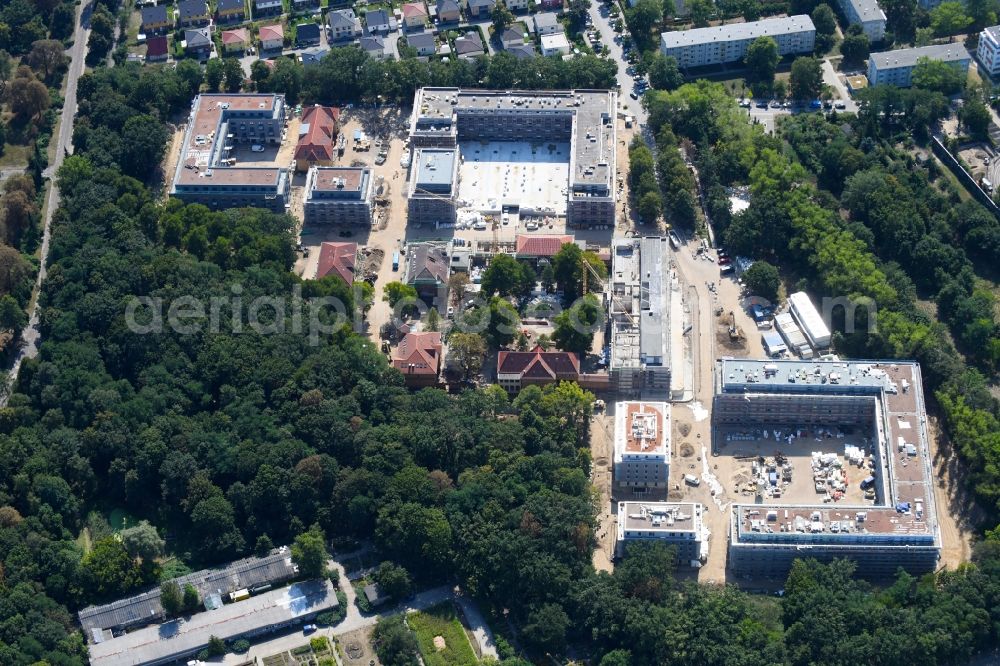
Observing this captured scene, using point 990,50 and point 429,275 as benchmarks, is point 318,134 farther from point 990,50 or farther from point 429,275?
point 990,50

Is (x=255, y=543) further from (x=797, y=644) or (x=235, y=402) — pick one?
(x=797, y=644)

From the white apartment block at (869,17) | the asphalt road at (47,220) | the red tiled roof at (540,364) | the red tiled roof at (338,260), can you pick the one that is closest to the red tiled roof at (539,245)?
the red tiled roof at (540,364)

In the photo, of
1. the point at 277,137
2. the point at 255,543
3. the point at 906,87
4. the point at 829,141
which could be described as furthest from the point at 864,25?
the point at 255,543

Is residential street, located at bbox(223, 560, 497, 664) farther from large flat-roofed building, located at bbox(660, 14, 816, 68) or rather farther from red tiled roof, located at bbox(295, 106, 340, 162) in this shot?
large flat-roofed building, located at bbox(660, 14, 816, 68)

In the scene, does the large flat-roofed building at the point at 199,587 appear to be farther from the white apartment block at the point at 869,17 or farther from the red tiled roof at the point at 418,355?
the white apartment block at the point at 869,17

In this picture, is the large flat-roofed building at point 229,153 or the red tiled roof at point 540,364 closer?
the red tiled roof at point 540,364

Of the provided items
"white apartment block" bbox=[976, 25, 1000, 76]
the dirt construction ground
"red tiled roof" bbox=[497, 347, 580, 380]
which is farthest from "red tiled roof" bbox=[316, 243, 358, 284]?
"white apartment block" bbox=[976, 25, 1000, 76]
